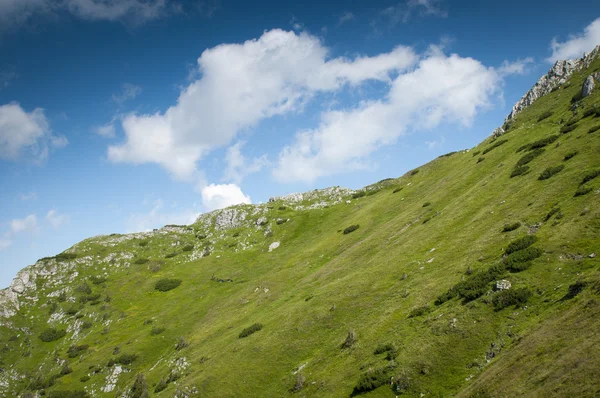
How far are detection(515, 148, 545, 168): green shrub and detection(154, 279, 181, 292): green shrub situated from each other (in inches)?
3295

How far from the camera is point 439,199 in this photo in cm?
6238

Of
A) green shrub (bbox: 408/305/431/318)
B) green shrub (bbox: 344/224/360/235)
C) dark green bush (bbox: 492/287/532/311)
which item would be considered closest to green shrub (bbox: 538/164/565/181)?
dark green bush (bbox: 492/287/532/311)

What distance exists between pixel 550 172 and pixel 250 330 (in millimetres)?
45777

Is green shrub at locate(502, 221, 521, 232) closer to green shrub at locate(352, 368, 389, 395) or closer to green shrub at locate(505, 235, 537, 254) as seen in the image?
green shrub at locate(505, 235, 537, 254)

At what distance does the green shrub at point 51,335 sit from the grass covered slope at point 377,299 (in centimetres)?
46

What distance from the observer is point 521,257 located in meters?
28.7

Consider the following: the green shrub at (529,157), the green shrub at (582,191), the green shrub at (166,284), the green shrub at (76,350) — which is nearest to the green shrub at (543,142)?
the green shrub at (529,157)

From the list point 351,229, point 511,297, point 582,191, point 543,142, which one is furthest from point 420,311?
point 351,229

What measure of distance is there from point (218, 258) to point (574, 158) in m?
86.2

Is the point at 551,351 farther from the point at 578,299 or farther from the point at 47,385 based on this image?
the point at 47,385

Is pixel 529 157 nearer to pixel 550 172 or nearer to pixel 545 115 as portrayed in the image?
pixel 550 172

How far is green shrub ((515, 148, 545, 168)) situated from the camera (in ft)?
170

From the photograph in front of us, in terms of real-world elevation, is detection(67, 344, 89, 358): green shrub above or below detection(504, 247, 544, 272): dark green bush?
above

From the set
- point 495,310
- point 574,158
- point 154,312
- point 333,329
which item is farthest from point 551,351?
point 154,312
